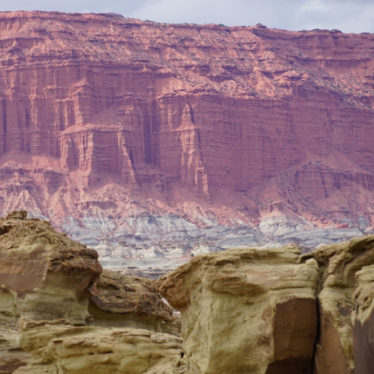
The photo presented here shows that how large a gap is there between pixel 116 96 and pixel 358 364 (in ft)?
553

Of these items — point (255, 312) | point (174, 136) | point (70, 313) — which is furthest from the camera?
point (174, 136)

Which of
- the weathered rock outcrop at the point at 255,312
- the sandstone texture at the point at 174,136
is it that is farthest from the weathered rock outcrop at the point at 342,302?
the sandstone texture at the point at 174,136

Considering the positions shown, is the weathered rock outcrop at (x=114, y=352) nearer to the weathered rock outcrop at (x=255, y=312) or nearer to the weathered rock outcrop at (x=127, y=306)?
the weathered rock outcrop at (x=255, y=312)

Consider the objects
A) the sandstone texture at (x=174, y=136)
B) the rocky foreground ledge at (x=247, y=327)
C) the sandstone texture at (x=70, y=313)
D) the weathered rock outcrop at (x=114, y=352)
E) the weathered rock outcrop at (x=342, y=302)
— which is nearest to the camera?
the weathered rock outcrop at (x=342, y=302)

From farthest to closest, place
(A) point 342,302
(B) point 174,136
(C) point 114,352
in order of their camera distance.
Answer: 1. (B) point 174,136
2. (C) point 114,352
3. (A) point 342,302

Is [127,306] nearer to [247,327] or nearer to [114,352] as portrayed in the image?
[114,352]

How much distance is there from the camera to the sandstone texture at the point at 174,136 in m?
163

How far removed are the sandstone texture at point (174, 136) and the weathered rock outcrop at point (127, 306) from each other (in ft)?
448

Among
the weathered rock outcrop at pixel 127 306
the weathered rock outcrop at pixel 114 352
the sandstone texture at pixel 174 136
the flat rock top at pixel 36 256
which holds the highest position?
the sandstone texture at pixel 174 136

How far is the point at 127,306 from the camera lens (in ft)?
53.4

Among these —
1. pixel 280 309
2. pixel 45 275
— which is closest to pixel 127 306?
pixel 45 275

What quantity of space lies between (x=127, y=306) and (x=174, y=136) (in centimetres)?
15878

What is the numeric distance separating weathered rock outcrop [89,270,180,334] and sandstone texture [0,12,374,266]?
13667 cm

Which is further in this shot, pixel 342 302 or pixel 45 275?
pixel 45 275
